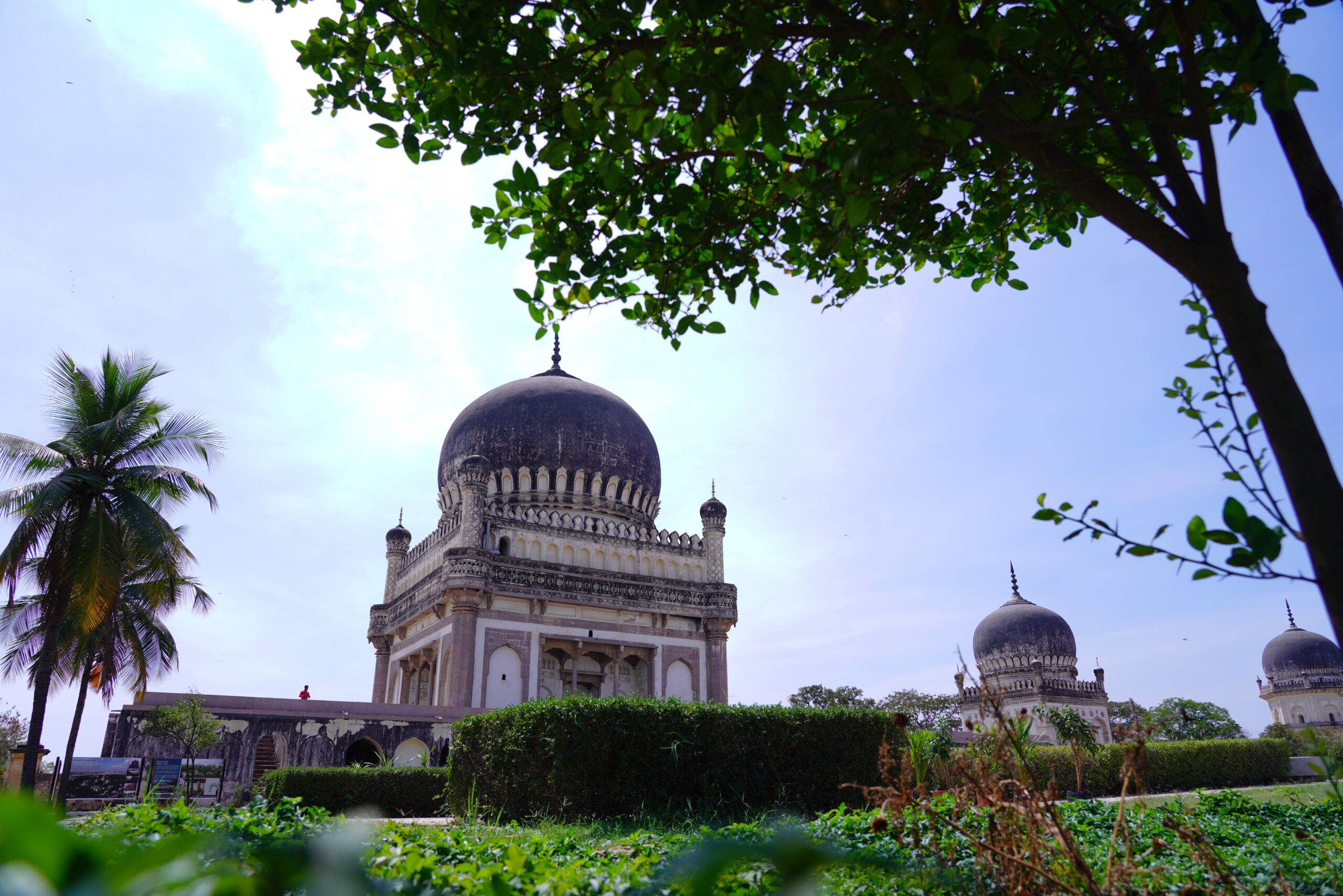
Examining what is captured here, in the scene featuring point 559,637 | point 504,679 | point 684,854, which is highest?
point 559,637

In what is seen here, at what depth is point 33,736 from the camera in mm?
12828

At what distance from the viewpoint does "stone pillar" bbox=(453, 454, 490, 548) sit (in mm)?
23453

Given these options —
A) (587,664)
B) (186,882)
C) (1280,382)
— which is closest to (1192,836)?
(1280,382)

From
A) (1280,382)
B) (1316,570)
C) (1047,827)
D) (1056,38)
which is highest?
(1056,38)

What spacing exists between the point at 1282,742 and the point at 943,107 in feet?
96.1

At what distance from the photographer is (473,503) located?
24.0 m

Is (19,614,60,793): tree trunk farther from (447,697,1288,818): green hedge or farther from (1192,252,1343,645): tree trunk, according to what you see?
(1192,252,1343,645): tree trunk

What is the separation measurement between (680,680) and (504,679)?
521cm

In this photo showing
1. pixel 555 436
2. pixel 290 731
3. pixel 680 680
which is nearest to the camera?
pixel 290 731

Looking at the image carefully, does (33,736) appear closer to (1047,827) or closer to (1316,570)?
(1047,827)

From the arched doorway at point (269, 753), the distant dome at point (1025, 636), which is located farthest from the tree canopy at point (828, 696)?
the arched doorway at point (269, 753)

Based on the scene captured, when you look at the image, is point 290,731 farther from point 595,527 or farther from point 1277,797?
point 1277,797

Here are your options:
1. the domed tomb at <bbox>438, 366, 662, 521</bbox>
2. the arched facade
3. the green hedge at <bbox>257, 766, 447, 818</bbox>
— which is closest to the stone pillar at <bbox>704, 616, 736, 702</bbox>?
the arched facade

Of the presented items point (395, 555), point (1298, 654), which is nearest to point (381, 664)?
point (395, 555)
